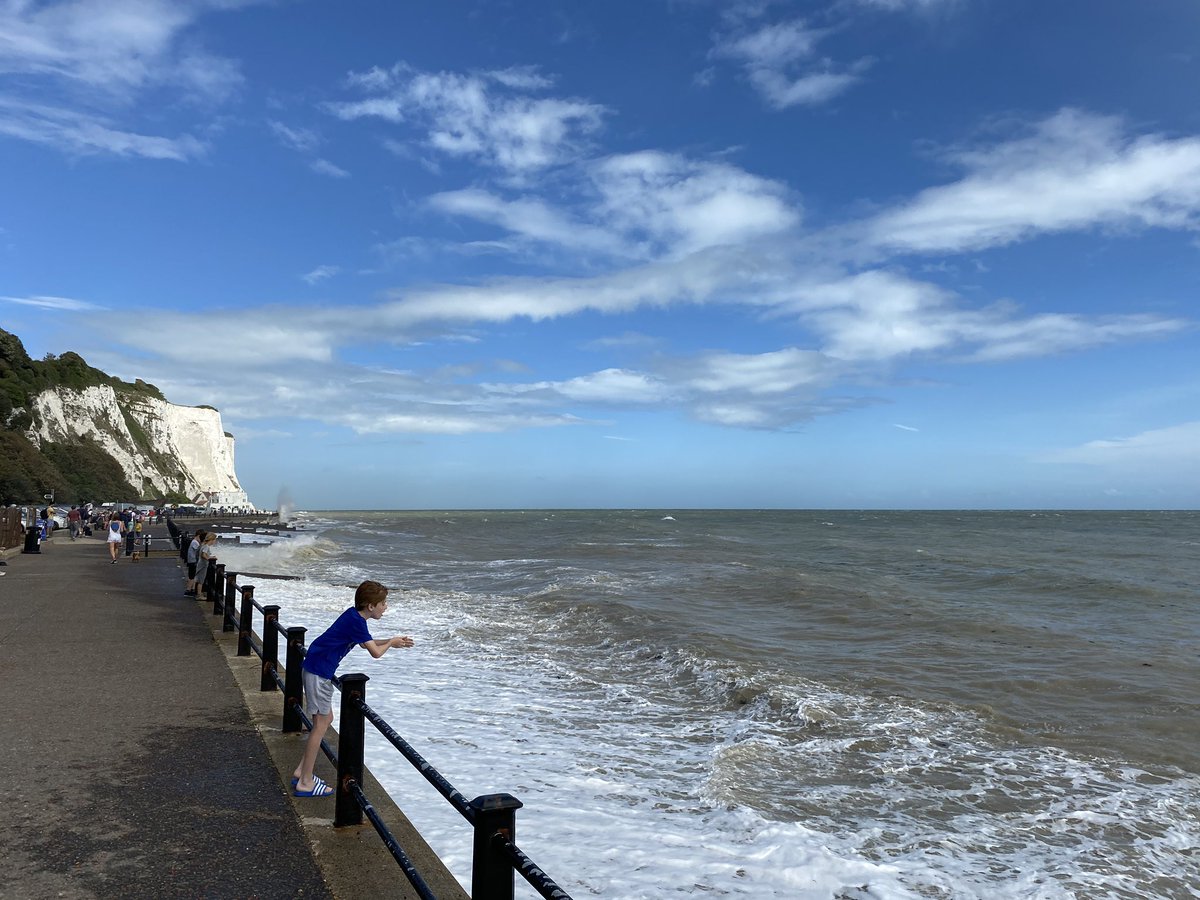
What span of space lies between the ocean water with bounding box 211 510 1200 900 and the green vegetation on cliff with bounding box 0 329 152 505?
5078cm

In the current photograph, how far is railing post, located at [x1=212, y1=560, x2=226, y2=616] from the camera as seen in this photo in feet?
41.1

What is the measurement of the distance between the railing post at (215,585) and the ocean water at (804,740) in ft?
5.10

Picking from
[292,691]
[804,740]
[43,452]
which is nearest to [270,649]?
[292,691]

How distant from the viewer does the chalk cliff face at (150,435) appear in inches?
3098

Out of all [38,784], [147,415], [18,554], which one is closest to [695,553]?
[18,554]

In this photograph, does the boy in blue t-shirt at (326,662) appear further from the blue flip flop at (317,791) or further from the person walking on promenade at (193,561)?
the person walking on promenade at (193,561)

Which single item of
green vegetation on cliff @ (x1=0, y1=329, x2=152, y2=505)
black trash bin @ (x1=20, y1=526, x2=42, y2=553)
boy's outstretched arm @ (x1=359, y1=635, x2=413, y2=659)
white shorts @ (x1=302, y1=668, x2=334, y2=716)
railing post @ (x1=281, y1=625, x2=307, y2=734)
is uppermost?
green vegetation on cliff @ (x1=0, y1=329, x2=152, y2=505)

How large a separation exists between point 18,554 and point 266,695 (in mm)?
Answer: 23321

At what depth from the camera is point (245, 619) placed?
9.05 metres

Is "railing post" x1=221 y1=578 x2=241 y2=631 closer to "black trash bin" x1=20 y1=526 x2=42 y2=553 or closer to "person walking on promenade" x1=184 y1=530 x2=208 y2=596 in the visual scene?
"person walking on promenade" x1=184 y1=530 x2=208 y2=596

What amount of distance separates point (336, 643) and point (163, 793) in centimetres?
143

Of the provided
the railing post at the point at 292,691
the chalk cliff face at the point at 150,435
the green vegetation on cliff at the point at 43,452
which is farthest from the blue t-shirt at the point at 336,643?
the chalk cliff face at the point at 150,435

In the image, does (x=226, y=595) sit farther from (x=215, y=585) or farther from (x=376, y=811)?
(x=376, y=811)

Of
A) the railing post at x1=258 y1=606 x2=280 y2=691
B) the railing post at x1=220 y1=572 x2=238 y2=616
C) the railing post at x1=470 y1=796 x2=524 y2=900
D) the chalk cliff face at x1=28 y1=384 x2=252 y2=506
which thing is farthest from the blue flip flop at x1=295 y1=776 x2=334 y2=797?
the chalk cliff face at x1=28 y1=384 x2=252 y2=506
